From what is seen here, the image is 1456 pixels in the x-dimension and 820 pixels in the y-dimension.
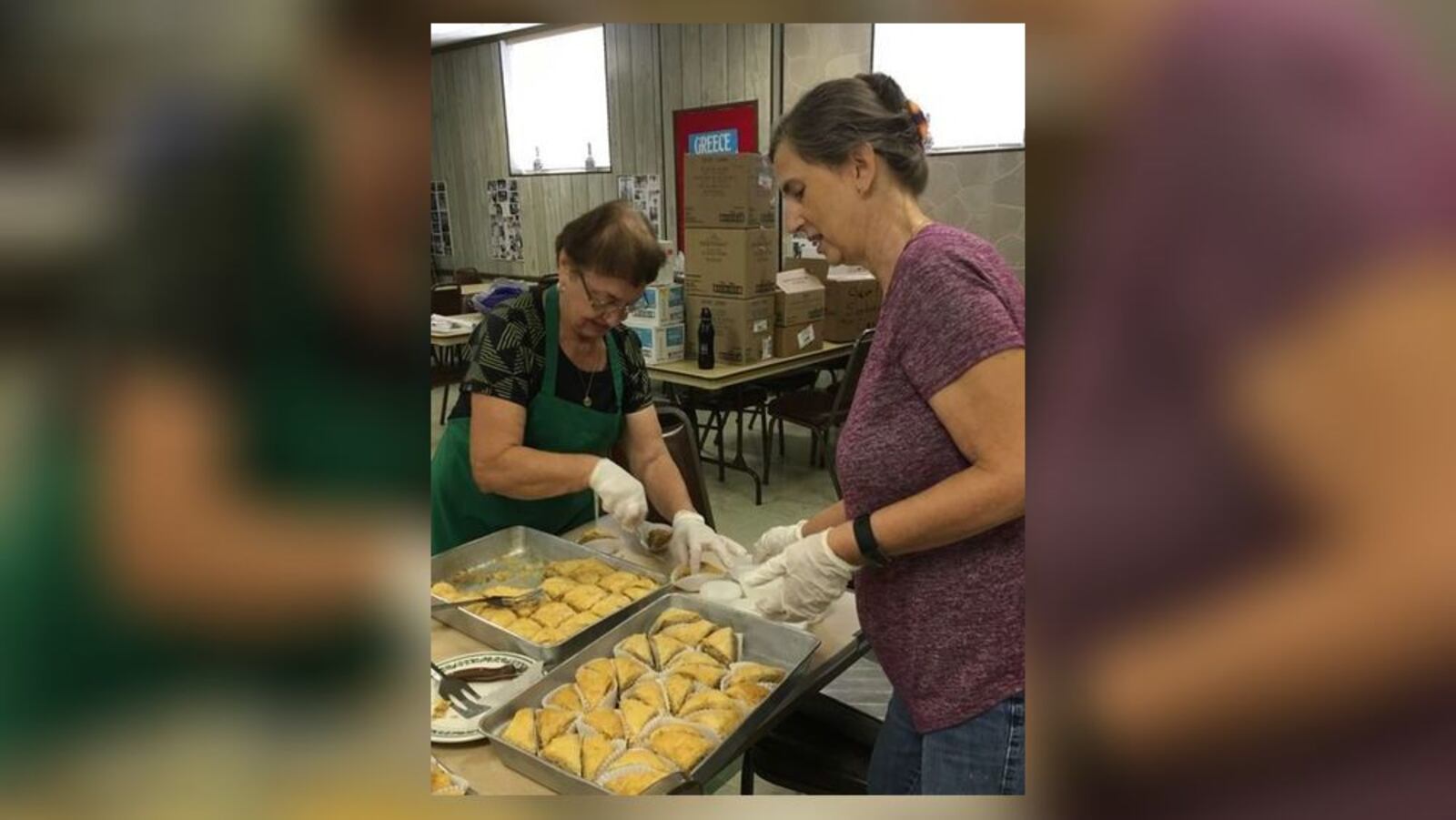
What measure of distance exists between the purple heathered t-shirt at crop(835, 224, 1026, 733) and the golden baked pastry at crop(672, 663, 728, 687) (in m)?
0.21

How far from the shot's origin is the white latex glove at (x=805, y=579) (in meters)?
0.96

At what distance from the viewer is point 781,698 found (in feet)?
3.23

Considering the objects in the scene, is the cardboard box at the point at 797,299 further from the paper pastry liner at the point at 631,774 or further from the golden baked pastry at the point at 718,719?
the paper pastry liner at the point at 631,774

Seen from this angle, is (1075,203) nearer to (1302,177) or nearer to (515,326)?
(1302,177)

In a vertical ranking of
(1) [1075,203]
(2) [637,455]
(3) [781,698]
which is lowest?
(3) [781,698]

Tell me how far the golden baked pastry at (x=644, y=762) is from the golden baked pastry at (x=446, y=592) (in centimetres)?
44

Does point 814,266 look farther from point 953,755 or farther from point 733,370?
point 953,755

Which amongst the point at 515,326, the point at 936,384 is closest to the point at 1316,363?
the point at 936,384

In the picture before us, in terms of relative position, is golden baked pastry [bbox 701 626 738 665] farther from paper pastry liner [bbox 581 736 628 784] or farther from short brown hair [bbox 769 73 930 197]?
short brown hair [bbox 769 73 930 197]

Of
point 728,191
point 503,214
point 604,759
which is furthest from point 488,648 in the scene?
point 728,191

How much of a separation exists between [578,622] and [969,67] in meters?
0.89

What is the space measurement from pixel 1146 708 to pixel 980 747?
38 cm

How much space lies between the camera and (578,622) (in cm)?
109

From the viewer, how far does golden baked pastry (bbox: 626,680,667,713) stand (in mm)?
889
